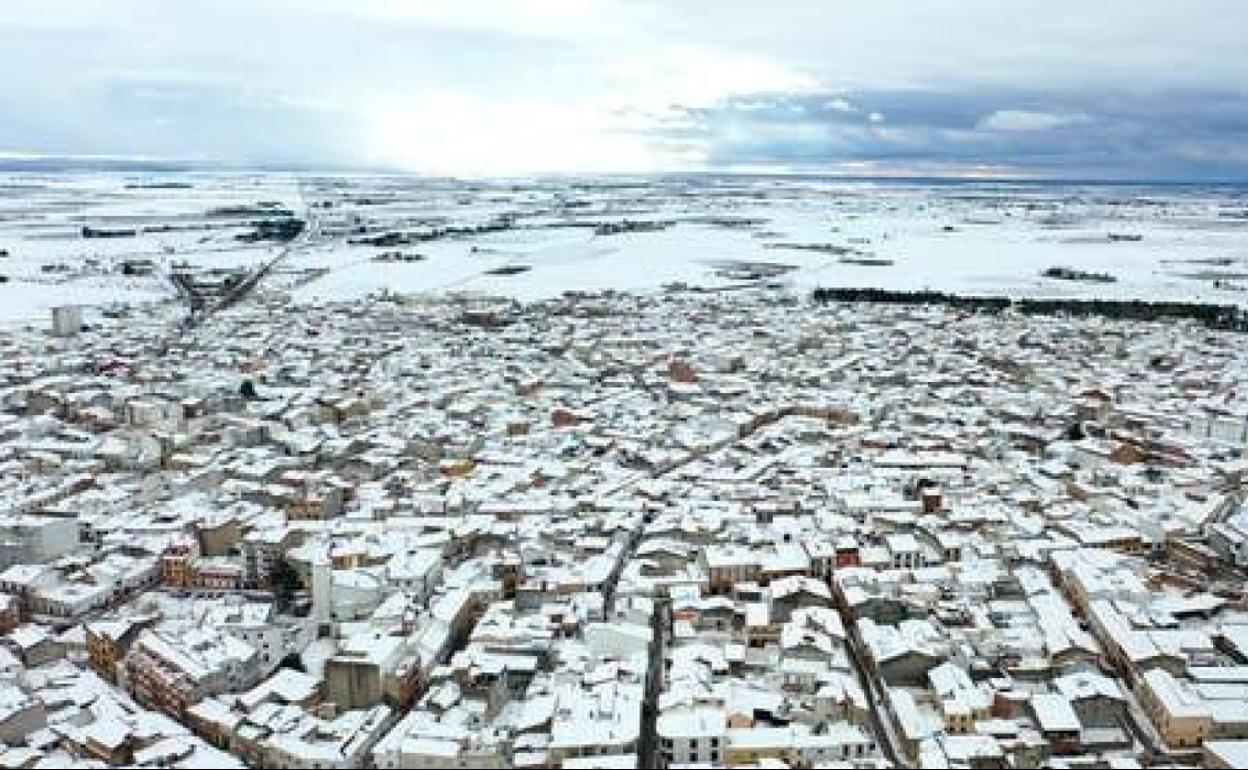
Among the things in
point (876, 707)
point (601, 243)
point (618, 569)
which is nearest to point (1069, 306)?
point (601, 243)

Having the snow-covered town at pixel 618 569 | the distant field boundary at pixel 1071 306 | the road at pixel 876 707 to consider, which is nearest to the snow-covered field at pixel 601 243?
the distant field boundary at pixel 1071 306

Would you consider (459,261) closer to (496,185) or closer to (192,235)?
(192,235)

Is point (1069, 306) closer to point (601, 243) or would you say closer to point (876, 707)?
point (601, 243)

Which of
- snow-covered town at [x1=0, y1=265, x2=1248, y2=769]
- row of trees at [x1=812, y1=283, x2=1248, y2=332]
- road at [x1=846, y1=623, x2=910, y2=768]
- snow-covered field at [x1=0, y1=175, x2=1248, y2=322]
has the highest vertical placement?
snow-covered field at [x1=0, y1=175, x2=1248, y2=322]

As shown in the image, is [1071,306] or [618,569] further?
[1071,306]

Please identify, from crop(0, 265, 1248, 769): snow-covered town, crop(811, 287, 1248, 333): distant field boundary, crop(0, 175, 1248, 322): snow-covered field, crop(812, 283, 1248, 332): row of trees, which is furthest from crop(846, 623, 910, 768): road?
crop(0, 175, 1248, 322): snow-covered field

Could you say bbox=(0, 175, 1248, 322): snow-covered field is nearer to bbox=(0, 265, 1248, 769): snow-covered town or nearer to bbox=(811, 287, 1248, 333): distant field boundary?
bbox=(811, 287, 1248, 333): distant field boundary

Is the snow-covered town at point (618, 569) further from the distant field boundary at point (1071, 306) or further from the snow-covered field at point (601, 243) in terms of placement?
the snow-covered field at point (601, 243)

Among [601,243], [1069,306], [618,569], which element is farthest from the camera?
[601,243]
